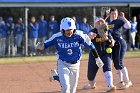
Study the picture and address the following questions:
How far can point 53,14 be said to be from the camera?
20578 mm

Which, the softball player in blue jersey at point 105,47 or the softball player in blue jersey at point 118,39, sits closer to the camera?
the softball player in blue jersey at point 105,47

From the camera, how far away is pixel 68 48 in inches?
351

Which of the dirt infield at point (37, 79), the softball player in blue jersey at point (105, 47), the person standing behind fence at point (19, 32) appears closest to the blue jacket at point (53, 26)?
the person standing behind fence at point (19, 32)

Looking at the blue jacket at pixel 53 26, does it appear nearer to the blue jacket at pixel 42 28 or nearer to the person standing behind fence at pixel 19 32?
the blue jacket at pixel 42 28

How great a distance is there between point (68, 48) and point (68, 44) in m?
0.08

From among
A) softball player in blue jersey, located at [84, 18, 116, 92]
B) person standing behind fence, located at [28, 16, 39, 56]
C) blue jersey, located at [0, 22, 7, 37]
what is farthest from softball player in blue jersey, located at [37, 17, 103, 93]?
person standing behind fence, located at [28, 16, 39, 56]

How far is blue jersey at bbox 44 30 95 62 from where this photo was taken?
8914 millimetres

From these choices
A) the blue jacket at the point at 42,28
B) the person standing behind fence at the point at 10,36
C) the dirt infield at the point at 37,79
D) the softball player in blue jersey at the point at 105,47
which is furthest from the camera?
the blue jacket at the point at 42,28

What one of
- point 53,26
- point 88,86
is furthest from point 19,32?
point 88,86

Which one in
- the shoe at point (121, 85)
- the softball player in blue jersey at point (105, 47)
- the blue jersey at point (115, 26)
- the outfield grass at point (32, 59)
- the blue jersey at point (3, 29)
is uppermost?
the blue jersey at point (3, 29)

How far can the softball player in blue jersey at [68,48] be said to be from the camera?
8.81 m

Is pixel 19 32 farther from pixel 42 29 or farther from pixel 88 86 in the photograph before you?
pixel 88 86

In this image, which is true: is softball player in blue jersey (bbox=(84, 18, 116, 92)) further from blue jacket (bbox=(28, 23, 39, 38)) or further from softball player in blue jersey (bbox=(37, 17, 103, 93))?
blue jacket (bbox=(28, 23, 39, 38))

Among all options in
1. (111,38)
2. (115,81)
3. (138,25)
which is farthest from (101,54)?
(138,25)
